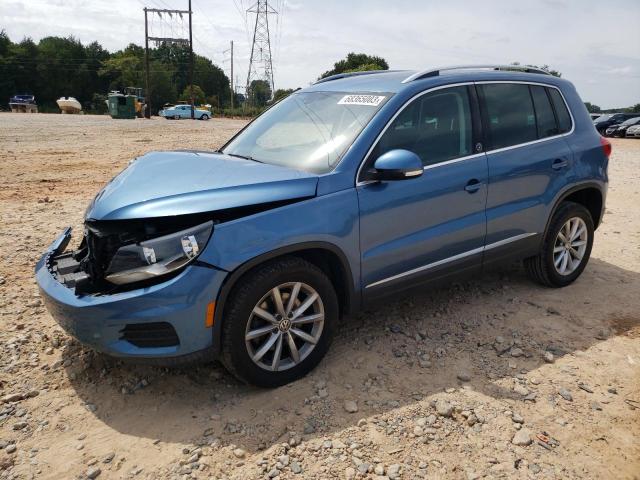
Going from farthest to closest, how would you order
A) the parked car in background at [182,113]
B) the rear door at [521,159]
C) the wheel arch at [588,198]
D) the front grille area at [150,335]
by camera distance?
1. the parked car in background at [182,113]
2. the wheel arch at [588,198]
3. the rear door at [521,159]
4. the front grille area at [150,335]

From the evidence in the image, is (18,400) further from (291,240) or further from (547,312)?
(547,312)

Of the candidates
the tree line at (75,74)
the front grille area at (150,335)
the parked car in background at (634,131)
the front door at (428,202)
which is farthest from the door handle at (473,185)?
the tree line at (75,74)

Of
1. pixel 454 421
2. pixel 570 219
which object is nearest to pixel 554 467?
pixel 454 421

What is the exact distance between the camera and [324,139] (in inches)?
139

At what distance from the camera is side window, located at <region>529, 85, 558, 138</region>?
14.4ft

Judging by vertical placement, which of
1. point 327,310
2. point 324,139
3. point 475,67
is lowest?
point 327,310

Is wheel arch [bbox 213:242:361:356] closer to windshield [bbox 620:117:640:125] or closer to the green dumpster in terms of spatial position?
windshield [bbox 620:117:640:125]

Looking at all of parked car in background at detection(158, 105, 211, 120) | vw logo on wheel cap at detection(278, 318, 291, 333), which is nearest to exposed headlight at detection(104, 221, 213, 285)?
vw logo on wheel cap at detection(278, 318, 291, 333)

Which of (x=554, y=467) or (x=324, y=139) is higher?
(x=324, y=139)

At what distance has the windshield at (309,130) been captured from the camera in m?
3.40

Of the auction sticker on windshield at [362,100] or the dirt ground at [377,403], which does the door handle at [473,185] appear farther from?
the dirt ground at [377,403]

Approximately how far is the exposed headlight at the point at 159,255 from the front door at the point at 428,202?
1047 millimetres

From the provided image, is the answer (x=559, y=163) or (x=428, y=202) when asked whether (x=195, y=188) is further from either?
(x=559, y=163)

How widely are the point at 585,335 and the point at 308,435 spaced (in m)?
2.43
